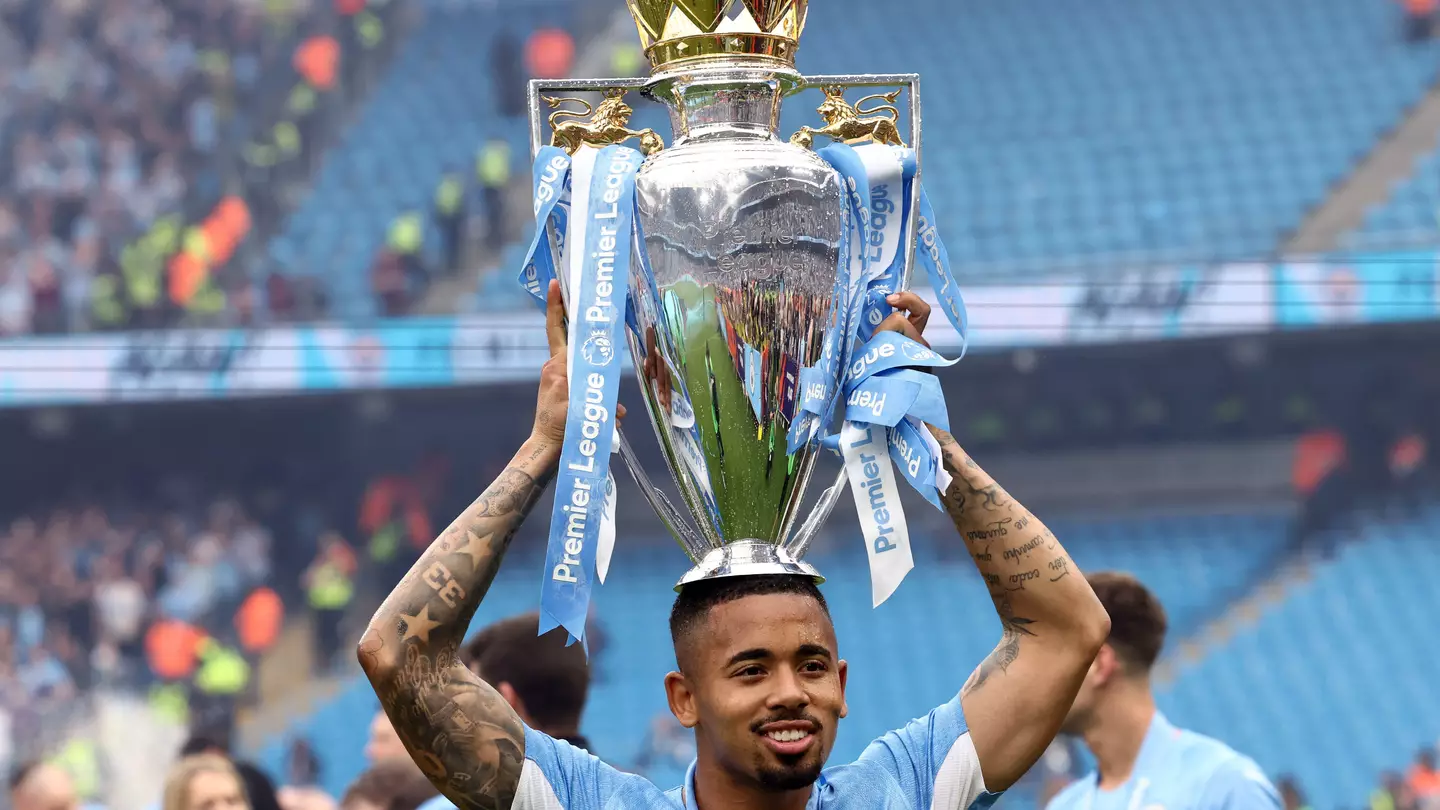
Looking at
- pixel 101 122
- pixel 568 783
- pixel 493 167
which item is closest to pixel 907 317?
pixel 568 783

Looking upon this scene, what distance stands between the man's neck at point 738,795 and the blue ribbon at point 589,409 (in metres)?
0.23

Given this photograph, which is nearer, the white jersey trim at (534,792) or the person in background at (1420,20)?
the white jersey trim at (534,792)

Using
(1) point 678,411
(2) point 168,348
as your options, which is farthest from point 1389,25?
(1) point 678,411

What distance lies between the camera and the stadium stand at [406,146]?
51.6 ft

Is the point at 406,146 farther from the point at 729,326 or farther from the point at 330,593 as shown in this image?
the point at 729,326

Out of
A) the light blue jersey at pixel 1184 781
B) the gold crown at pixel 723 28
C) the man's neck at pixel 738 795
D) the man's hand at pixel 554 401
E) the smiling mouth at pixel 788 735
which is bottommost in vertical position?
the man's neck at pixel 738 795

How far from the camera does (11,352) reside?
1444 centimetres

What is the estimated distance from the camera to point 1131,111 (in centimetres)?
1631

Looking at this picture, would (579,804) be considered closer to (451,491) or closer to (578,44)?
(451,491)

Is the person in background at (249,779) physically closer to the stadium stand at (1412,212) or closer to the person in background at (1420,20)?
the stadium stand at (1412,212)

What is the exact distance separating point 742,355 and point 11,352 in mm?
12907

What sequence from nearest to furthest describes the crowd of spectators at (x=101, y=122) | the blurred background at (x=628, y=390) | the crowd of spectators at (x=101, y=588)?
the crowd of spectators at (x=101, y=588) < the blurred background at (x=628, y=390) < the crowd of spectators at (x=101, y=122)

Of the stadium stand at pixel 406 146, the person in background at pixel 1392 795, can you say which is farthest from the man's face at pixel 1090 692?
the stadium stand at pixel 406 146

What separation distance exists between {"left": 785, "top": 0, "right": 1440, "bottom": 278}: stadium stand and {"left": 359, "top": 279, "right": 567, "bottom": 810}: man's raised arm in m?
11.5
